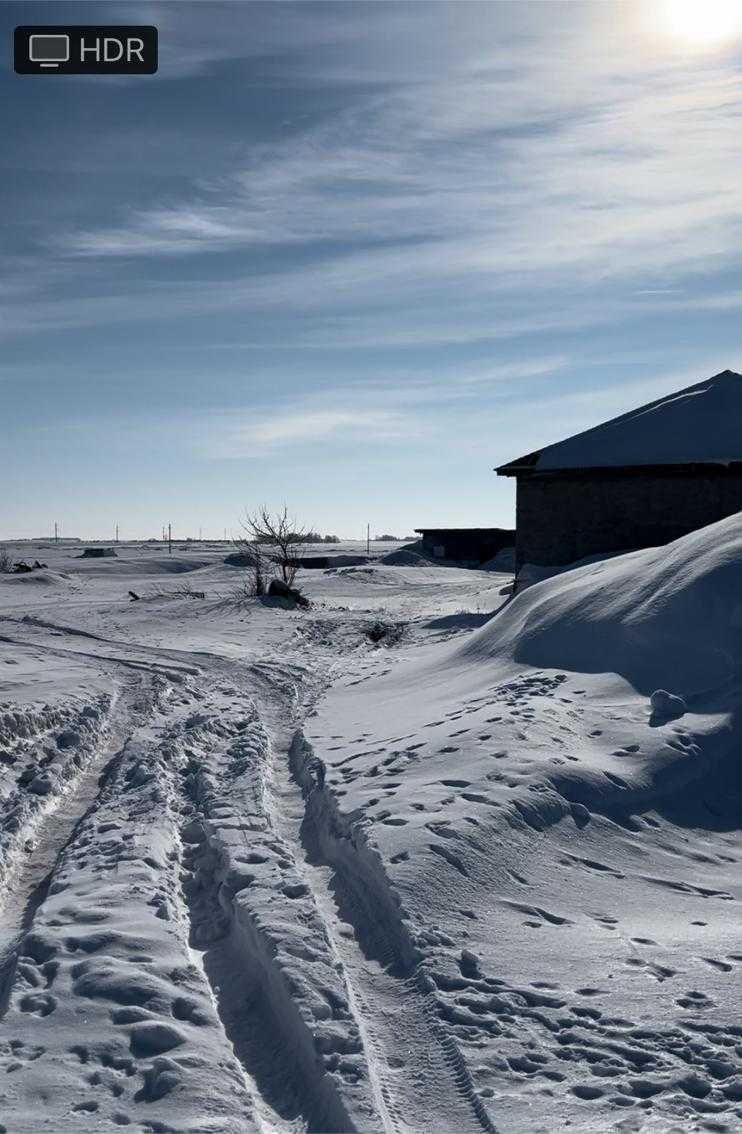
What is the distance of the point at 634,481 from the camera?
20.7 m

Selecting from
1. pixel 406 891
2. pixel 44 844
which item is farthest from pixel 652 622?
pixel 44 844

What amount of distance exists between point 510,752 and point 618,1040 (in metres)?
3.76

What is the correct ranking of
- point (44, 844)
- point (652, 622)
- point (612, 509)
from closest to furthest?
point (44, 844) → point (652, 622) → point (612, 509)

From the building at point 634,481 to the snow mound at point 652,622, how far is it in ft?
23.8

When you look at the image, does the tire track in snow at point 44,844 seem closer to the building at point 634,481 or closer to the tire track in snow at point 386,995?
the tire track in snow at point 386,995

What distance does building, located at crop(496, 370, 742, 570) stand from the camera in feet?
66.0

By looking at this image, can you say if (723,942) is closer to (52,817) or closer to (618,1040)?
(618,1040)

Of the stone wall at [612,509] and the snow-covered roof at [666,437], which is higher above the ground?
the snow-covered roof at [666,437]

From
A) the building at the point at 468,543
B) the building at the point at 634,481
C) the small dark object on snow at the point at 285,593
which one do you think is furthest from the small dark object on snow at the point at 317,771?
the building at the point at 468,543

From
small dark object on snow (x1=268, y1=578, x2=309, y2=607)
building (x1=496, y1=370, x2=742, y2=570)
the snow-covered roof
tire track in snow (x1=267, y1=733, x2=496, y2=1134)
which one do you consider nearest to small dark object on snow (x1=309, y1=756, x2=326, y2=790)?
tire track in snow (x1=267, y1=733, x2=496, y2=1134)

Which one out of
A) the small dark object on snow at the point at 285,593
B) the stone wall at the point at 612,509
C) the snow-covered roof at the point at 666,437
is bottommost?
the small dark object on snow at the point at 285,593

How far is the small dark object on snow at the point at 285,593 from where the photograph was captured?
2770 cm

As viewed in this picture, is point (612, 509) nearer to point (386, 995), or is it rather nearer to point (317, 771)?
point (317, 771)

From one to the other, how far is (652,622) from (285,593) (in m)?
18.4
